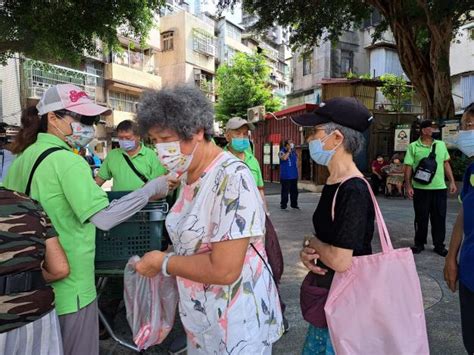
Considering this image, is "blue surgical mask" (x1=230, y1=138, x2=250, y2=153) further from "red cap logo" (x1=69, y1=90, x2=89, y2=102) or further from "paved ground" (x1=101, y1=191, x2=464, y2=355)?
"red cap logo" (x1=69, y1=90, x2=89, y2=102)

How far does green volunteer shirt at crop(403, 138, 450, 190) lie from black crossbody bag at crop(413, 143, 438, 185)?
5 cm

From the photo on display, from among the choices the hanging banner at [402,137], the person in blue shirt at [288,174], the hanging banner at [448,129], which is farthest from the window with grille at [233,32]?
the person in blue shirt at [288,174]

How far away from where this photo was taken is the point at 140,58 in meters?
29.1

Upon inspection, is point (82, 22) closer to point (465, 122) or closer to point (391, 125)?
point (465, 122)

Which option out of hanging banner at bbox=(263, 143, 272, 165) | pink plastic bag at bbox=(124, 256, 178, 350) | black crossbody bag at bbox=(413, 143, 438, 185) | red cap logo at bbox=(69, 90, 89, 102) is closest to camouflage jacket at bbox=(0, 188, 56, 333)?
pink plastic bag at bbox=(124, 256, 178, 350)

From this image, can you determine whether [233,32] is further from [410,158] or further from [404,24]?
[410,158]

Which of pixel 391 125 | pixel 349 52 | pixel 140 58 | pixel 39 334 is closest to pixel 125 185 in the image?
pixel 39 334

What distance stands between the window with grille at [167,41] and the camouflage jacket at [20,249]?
34.4 m

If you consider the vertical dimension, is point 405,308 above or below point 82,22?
below

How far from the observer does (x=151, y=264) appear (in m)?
1.46

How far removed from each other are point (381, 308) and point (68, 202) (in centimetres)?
138

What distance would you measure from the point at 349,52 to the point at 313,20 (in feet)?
43.4

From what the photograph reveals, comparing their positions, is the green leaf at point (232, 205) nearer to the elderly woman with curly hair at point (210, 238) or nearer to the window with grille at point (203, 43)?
the elderly woman with curly hair at point (210, 238)

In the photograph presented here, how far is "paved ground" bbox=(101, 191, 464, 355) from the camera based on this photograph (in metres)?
3.04
